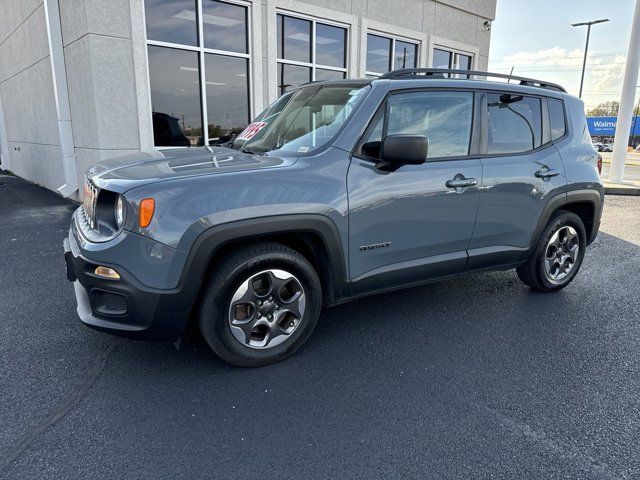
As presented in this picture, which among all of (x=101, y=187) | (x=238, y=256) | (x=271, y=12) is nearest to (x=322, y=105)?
(x=238, y=256)

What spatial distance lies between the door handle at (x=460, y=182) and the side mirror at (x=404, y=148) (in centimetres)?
50

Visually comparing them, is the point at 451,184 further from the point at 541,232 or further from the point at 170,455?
the point at 170,455

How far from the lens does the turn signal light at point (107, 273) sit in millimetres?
2463

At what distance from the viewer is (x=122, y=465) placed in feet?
6.81

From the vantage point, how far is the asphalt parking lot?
83.6 inches

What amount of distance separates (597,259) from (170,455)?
5.43 meters

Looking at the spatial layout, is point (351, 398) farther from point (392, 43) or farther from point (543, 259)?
point (392, 43)

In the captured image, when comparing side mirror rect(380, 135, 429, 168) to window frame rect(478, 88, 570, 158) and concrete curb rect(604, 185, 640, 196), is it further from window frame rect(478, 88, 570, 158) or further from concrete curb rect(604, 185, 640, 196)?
concrete curb rect(604, 185, 640, 196)

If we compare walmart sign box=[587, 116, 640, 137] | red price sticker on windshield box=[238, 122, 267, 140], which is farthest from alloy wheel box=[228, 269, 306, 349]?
walmart sign box=[587, 116, 640, 137]

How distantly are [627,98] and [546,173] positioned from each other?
10.2 m

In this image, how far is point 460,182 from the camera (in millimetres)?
3332

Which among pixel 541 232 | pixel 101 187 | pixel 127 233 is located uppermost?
pixel 101 187

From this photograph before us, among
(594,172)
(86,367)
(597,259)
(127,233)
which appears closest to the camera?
(127,233)

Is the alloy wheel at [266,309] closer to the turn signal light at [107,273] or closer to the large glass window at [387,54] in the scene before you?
the turn signal light at [107,273]
